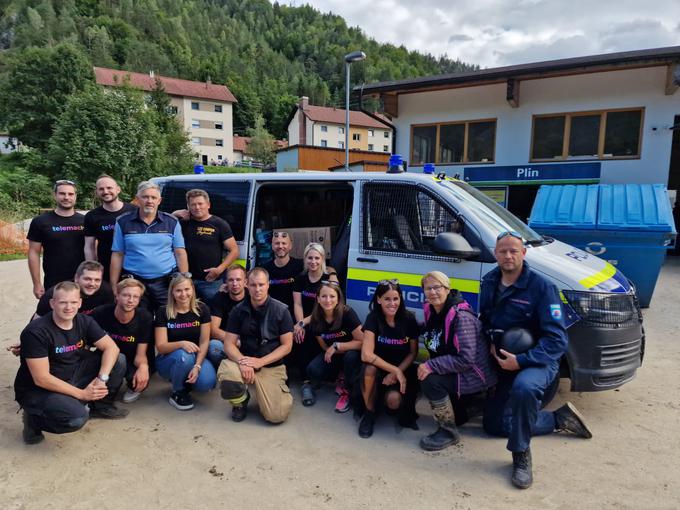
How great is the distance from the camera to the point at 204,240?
13.5 feet

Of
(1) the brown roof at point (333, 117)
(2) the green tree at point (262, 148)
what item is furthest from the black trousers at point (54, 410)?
(1) the brown roof at point (333, 117)

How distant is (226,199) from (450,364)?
2.77 m

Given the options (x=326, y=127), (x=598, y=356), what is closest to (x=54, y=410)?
(x=598, y=356)

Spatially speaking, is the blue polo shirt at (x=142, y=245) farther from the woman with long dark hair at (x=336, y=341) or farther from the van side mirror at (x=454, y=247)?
the van side mirror at (x=454, y=247)

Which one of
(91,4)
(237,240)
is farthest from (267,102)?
(237,240)

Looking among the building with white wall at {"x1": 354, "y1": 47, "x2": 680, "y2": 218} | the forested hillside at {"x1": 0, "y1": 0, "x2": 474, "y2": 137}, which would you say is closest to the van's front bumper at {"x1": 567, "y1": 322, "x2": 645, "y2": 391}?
the building with white wall at {"x1": 354, "y1": 47, "x2": 680, "y2": 218}

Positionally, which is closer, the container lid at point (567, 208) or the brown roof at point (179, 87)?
the container lid at point (567, 208)

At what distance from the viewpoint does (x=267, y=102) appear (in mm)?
85188

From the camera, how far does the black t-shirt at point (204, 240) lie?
411 cm

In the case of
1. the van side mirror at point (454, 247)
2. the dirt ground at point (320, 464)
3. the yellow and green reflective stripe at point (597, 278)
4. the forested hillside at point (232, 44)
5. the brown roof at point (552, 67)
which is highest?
the forested hillside at point (232, 44)

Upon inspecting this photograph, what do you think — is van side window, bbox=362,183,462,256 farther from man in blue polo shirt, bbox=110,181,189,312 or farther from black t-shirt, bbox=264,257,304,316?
man in blue polo shirt, bbox=110,181,189,312

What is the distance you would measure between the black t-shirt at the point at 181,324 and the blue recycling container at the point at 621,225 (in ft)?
16.7

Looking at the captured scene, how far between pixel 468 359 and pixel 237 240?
A: 2.50 metres

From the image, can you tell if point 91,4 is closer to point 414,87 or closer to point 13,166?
point 13,166
